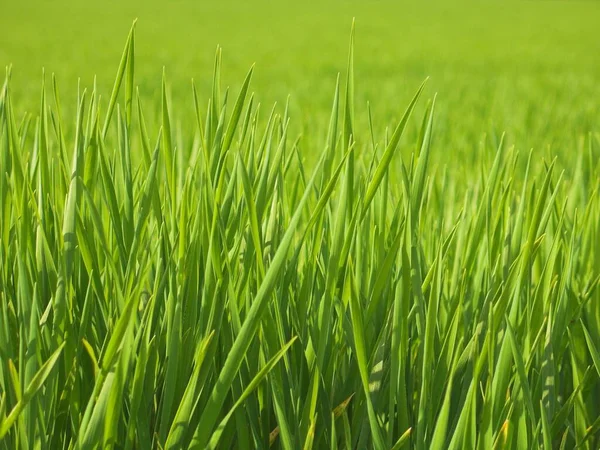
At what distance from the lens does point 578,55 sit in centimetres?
720

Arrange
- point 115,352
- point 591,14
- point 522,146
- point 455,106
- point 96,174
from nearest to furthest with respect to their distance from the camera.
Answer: point 115,352 < point 96,174 < point 522,146 < point 455,106 < point 591,14

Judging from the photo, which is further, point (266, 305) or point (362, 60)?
point (362, 60)

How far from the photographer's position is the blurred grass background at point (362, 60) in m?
3.52

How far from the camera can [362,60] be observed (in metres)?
6.50

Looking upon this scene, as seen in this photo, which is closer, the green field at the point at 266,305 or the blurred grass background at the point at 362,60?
the green field at the point at 266,305

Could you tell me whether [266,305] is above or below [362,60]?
above

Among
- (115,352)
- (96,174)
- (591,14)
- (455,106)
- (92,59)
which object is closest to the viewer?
(115,352)

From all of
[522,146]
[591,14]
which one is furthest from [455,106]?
[591,14]

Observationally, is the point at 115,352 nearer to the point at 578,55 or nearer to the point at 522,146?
the point at 522,146

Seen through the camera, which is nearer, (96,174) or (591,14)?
(96,174)

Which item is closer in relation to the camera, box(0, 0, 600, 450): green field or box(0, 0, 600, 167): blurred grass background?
box(0, 0, 600, 450): green field

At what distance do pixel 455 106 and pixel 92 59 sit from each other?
376cm

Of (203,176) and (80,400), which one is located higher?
(203,176)

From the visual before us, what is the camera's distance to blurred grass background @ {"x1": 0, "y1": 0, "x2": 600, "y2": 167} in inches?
139
